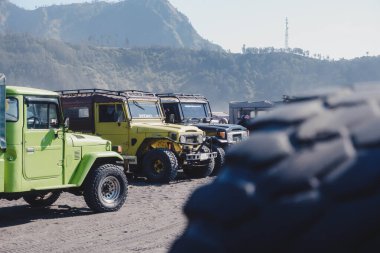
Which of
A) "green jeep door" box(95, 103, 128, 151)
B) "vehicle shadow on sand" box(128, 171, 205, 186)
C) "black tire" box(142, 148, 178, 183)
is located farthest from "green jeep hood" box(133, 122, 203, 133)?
"vehicle shadow on sand" box(128, 171, 205, 186)

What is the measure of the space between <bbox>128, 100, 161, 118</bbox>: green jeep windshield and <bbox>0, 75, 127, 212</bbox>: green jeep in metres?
3.88

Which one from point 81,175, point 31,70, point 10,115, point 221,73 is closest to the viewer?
point 10,115

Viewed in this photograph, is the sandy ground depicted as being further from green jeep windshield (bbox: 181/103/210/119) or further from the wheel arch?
green jeep windshield (bbox: 181/103/210/119)

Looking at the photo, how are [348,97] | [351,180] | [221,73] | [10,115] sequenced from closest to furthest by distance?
[351,180], [348,97], [10,115], [221,73]

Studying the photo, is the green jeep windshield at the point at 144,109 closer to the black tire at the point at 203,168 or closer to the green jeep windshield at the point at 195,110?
the black tire at the point at 203,168

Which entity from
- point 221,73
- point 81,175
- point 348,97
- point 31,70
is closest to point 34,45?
point 31,70

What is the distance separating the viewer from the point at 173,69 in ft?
346

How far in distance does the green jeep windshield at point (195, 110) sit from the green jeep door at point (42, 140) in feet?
26.2

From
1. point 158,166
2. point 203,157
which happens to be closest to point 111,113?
point 158,166

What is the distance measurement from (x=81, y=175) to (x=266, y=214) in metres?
8.56

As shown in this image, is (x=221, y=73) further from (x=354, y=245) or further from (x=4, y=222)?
(x=354, y=245)

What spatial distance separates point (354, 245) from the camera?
750 millimetres

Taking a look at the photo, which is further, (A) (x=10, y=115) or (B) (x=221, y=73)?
(B) (x=221, y=73)

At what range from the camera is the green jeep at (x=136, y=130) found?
13.3m
